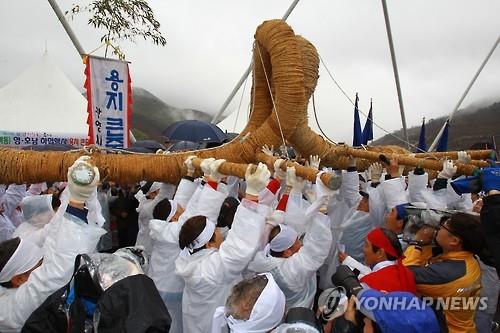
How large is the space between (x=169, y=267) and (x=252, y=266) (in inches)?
34.1

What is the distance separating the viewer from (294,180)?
265cm

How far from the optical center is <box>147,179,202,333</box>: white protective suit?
125 inches

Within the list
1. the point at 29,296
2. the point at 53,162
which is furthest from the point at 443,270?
the point at 53,162

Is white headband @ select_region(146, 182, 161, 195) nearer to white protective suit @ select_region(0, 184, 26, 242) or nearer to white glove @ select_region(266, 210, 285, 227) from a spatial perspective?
white protective suit @ select_region(0, 184, 26, 242)

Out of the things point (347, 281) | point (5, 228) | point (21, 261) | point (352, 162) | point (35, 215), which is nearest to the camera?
point (347, 281)

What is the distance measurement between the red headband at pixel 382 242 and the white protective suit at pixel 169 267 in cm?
142

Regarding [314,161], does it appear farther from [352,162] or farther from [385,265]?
[385,265]

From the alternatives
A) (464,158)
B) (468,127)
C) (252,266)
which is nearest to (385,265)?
(252,266)

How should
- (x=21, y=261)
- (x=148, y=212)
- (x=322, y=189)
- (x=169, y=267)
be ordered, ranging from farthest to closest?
(x=148, y=212), (x=169, y=267), (x=322, y=189), (x=21, y=261)

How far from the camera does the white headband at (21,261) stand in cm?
213

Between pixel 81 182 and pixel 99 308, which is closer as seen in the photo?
pixel 99 308

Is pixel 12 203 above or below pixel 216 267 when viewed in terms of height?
below

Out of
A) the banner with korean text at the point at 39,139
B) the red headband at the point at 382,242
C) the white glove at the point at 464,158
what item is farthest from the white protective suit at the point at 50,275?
the banner with korean text at the point at 39,139

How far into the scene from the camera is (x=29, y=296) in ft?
6.59
